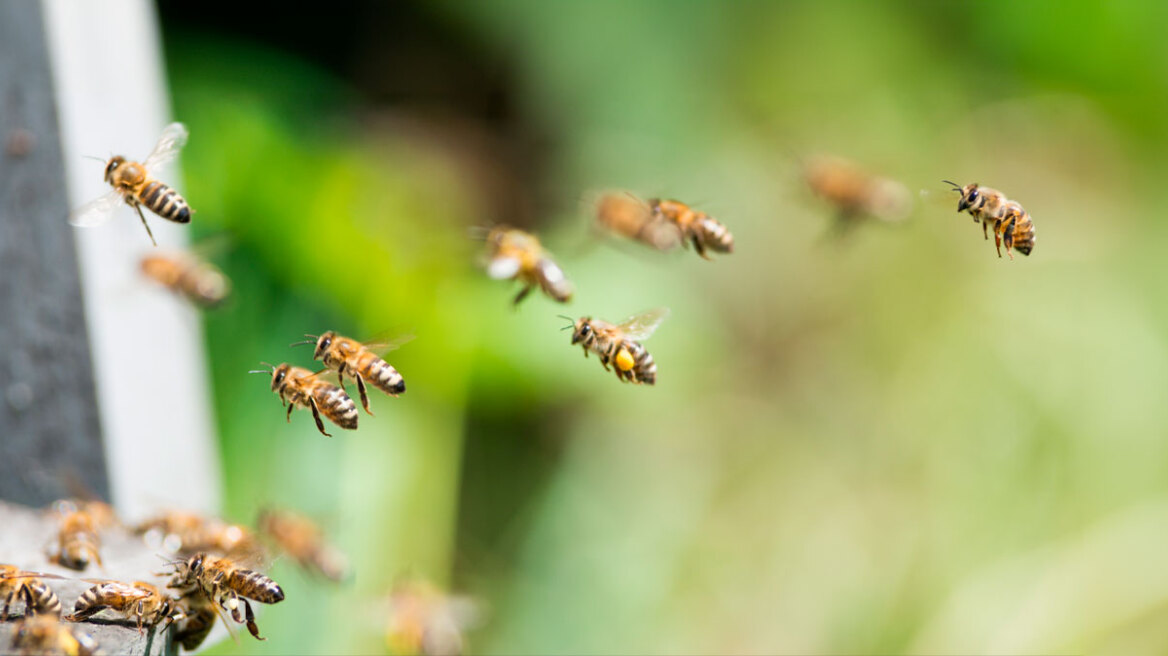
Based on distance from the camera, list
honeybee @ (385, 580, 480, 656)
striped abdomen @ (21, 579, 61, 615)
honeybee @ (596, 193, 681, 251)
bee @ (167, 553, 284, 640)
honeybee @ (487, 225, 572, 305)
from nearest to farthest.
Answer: striped abdomen @ (21, 579, 61, 615) → bee @ (167, 553, 284, 640) → honeybee @ (487, 225, 572, 305) → honeybee @ (596, 193, 681, 251) → honeybee @ (385, 580, 480, 656)

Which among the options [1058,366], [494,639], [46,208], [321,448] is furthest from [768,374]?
[46,208]

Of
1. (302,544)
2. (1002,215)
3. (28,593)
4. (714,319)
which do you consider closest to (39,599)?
(28,593)

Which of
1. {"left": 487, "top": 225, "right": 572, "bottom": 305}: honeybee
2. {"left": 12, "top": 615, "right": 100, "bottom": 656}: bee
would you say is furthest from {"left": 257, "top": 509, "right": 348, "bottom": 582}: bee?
{"left": 12, "top": 615, "right": 100, "bottom": 656}: bee

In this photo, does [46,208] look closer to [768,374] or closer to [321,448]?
[321,448]

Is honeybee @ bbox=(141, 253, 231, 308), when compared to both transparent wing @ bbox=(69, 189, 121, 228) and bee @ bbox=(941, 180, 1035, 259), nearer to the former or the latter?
transparent wing @ bbox=(69, 189, 121, 228)

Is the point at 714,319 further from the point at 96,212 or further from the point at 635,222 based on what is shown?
the point at 96,212

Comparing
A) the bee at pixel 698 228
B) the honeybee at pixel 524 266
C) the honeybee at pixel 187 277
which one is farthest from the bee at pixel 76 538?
the bee at pixel 698 228
